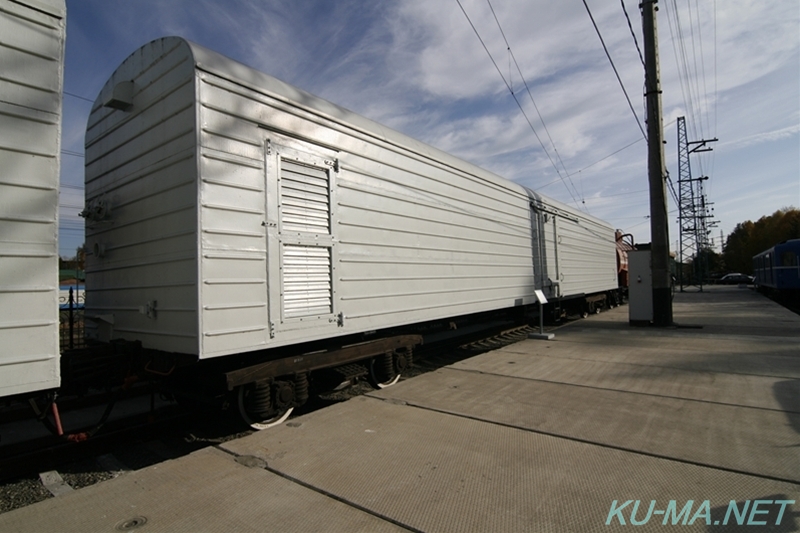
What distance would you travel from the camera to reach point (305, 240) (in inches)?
168

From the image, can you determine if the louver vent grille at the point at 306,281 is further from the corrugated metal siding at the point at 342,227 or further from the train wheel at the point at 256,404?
the train wheel at the point at 256,404

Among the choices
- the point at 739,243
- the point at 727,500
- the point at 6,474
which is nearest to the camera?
the point at 727,500

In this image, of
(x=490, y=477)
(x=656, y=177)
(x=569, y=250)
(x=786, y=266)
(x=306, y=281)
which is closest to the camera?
(x=490, y=477)

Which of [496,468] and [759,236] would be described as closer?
[496,468]

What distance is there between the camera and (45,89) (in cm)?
277

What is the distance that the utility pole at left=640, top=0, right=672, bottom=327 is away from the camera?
11.0 metres

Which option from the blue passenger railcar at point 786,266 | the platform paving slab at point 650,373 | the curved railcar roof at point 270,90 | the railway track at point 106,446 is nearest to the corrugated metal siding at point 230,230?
the curved railcar roof at point 270,90

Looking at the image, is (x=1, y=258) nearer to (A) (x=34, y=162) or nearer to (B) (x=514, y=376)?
(A) (x=34, y=162)

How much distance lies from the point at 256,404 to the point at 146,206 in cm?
202

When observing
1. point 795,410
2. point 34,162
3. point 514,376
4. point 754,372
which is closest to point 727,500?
point 795,410

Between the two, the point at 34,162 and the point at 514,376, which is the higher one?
the point at 34,162

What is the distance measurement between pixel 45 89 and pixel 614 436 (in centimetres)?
471

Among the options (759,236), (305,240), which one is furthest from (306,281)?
(759,236)

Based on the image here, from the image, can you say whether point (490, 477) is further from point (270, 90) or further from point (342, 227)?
point (270, 90)
